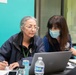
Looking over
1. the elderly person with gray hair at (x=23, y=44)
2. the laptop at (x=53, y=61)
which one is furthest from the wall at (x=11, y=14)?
the laptop at (x=53, y=61)

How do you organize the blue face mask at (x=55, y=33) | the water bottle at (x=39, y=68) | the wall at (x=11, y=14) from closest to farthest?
the water bottle at (x=39, y=68), the blue face mask at (x=55, y=33), the wall at (x=11, y=14)

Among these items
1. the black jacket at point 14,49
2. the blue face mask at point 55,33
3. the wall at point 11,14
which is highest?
the wall at point 11,14

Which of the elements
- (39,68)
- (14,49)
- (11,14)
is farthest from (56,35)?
(39,68)

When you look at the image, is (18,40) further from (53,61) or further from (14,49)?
(53,61)

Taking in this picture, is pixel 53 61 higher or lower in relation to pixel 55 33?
lower

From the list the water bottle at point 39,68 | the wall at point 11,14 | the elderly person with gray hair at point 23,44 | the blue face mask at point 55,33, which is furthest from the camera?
the wall at point 11,14

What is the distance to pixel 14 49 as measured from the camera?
2809 millimetres

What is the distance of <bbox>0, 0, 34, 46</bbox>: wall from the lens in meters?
3.21

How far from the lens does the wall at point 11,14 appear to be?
10.5 feet

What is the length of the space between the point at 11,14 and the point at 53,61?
4.52ft

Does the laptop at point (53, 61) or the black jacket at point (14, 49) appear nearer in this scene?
the laptop at point (53, 61)

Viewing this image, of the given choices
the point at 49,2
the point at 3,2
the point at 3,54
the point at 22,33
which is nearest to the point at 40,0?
the point at 49,2

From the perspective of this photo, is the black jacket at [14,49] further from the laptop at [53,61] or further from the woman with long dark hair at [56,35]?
the laptop at [53,61]

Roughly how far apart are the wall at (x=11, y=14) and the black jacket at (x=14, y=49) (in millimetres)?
442
